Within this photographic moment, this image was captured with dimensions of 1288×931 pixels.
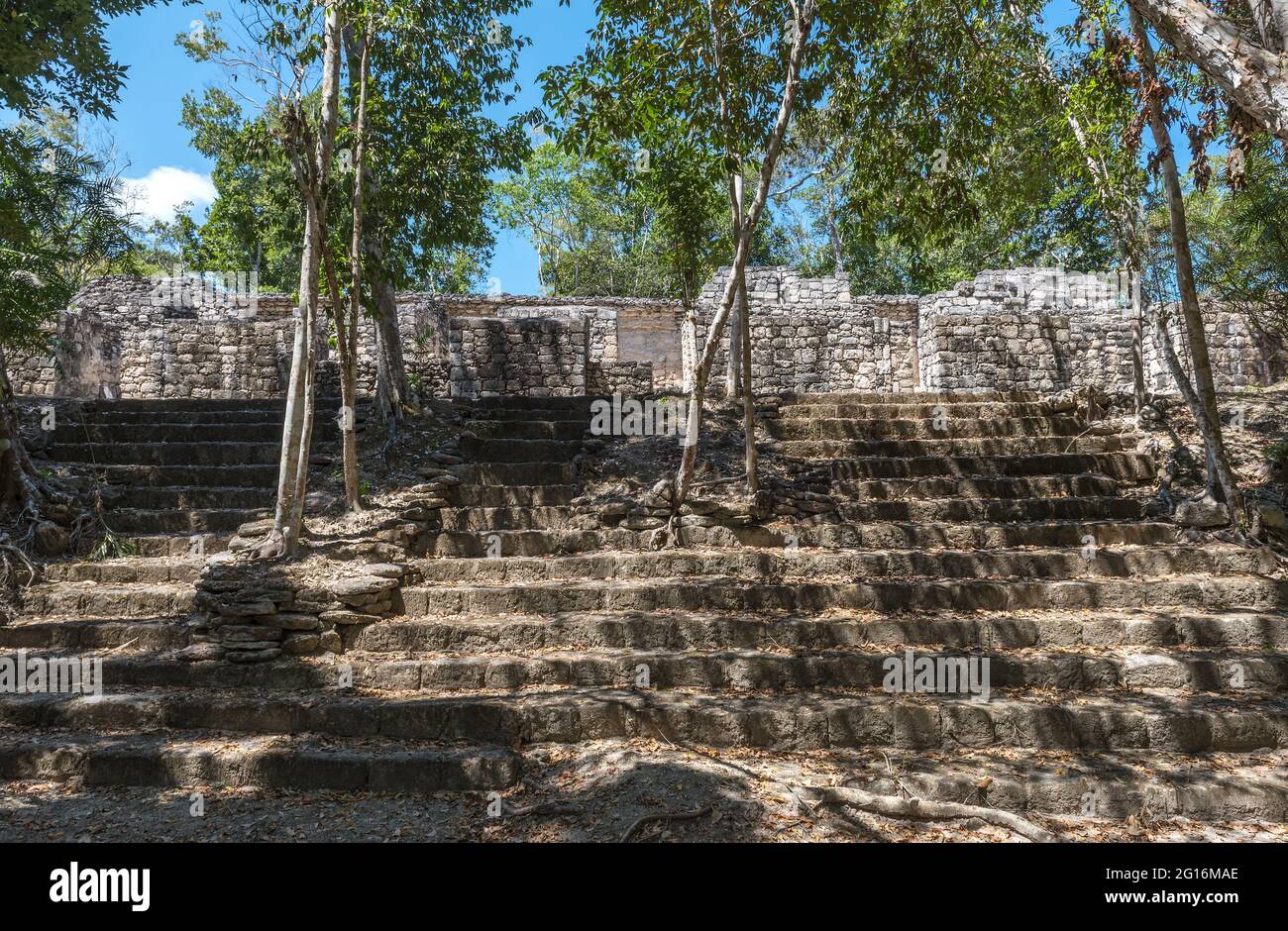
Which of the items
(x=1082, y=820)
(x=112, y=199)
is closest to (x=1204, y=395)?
(x=1082, y=820)

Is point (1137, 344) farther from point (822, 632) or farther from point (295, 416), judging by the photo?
point (295, 416)

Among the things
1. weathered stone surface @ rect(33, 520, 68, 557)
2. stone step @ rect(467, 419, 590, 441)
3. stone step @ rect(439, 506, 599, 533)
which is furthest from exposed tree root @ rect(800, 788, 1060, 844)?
weathered stone surface @ rect(33, 520, 68, 557)

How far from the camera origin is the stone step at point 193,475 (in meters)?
6.83

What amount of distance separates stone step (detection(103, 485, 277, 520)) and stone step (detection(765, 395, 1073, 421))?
5.37 m

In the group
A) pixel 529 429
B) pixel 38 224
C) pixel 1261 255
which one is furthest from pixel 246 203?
pixel 1261 255

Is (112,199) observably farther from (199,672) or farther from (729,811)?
(729,811)

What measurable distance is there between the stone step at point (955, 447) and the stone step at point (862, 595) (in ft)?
7.66

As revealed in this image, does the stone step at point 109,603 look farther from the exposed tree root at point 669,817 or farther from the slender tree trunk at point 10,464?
the exposed tree root at point 669,817

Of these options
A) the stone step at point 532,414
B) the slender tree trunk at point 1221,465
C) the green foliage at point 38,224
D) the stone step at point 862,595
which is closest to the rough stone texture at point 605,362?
the green foliage at point 38,224

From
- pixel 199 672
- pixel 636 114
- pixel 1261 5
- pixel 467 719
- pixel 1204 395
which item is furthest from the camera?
pixel 636 114

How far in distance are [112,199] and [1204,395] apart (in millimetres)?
11895

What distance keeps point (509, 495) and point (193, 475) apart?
307 centimetres

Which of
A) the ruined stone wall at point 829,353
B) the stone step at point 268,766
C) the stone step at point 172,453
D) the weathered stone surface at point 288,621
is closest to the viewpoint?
the stone step at point 268,766

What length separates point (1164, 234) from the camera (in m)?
12.4
